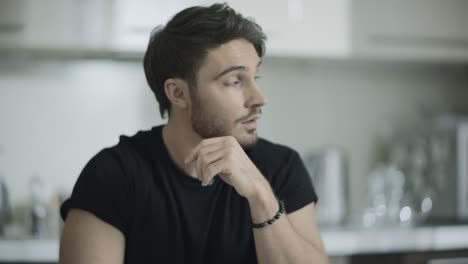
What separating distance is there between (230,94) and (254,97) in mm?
61

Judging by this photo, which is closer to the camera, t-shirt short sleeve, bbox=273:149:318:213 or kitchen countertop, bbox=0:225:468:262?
t-shirt short sleeve, bbox=273:149:318:213

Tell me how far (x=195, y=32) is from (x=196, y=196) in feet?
1.18

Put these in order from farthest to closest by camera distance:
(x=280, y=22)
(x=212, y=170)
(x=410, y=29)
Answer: (x=410, y=29) → (x=280, y=22) → (x=212, y=170)

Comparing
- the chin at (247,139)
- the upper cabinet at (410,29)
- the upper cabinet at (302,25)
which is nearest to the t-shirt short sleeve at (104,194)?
the chin at (247,139)

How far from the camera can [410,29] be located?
2.72m

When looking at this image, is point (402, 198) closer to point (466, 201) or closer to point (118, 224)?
point (466, 201)

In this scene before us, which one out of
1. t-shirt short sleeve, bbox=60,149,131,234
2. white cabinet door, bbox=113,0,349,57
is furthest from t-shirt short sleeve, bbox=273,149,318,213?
white cabinet door, bbox=113,0,349,57

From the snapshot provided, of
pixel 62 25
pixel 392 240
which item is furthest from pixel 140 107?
pixel 392 240

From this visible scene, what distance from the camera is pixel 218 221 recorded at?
1500 mm

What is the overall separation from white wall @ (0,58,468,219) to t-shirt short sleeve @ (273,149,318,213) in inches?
46.8

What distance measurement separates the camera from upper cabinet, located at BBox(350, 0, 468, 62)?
2.66m

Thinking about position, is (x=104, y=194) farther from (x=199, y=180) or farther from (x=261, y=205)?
(x=261, y=205)

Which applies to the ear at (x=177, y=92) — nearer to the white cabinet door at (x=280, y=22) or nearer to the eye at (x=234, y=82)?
the eye at (x=234, y=82)

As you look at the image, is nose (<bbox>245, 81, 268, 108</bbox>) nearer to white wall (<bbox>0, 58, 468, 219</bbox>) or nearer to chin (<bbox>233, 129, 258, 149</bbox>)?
chin (<bbox>233, 129, 258, 149</bbox>)
